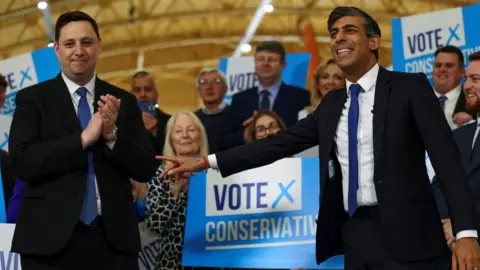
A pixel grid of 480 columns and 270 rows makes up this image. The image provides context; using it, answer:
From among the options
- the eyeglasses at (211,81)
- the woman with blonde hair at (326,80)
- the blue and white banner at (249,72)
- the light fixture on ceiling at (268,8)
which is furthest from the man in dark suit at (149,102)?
the light fixture on ceiling at (268,8)

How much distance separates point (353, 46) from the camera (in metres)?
3.42

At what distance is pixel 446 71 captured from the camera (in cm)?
648

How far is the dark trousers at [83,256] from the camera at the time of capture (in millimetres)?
3422

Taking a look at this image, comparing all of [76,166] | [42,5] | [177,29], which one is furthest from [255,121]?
[177,29]

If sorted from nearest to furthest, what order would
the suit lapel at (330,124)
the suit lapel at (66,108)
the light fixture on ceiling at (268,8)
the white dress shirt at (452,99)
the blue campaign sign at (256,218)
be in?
the suit lapel at (330,124) → the suit lapel at (66,108) → the blue campaign sign at (256,218) → the white dress shirt at (452,99) → the light fixture on ceiling at (268,8)

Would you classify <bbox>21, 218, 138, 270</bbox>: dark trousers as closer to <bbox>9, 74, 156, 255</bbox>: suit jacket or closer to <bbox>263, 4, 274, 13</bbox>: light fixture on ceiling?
<bbox>9, 74, 156, 255</bbox>: suit jacket

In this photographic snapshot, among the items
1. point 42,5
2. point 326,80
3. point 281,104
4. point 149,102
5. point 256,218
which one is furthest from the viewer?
point 42,5

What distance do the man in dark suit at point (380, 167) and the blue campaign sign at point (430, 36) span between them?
138 inches

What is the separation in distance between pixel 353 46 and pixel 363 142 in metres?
0.40

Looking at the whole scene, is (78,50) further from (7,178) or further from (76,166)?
(7,178)

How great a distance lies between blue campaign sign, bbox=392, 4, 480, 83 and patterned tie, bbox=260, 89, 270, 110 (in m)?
1.08

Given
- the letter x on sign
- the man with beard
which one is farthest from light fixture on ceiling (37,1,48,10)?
the man with beard

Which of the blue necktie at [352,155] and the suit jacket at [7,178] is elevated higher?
the suit jacket at [7,178]

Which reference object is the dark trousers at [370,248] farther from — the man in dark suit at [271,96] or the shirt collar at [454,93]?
the man in dark suit at [271,96]
